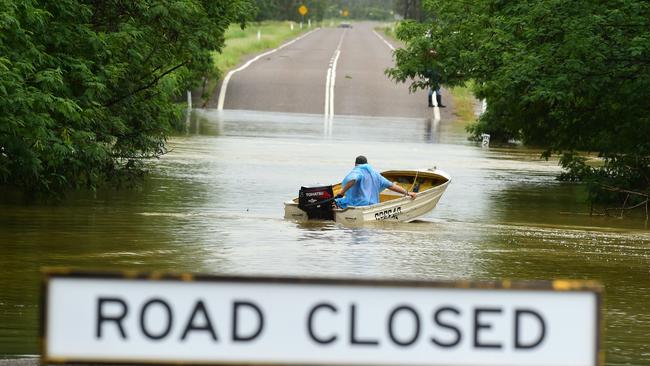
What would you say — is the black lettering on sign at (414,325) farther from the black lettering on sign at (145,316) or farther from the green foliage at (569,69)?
the green foliage at (569,69)

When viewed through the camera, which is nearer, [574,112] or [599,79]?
[599,79]

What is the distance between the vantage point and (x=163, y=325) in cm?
375

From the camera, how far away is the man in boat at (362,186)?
2267 cm

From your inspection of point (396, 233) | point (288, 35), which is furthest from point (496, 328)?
point (288, 35)

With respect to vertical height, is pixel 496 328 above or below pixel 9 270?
above

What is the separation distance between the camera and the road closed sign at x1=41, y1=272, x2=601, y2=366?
375 cm

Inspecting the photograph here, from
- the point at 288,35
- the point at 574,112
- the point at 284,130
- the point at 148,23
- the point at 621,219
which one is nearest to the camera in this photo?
the point at 148,23

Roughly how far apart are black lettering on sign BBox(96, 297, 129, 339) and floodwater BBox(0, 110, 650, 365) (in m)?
6.76

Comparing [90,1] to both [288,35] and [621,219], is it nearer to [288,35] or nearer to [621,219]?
[621,219]

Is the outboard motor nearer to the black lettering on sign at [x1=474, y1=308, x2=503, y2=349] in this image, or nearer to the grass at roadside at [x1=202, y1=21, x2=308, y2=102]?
the black lettering on sign at [x1=474, y1=308, x2=503, y2=349]

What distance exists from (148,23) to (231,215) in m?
3.85

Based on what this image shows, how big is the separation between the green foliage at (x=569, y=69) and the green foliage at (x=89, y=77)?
5730 millimetres

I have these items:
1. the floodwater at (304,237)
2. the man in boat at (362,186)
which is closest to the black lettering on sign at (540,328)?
the floodwater at (304,237)

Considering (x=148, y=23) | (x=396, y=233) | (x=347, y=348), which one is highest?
(x=148, y=23)
